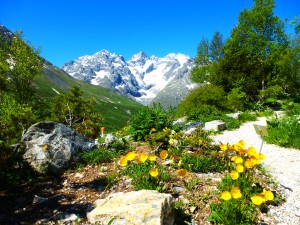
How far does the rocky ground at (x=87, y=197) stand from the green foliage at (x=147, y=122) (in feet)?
9.67

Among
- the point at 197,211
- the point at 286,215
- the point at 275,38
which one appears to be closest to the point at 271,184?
the point at 286,215

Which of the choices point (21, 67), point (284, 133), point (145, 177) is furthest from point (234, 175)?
point (21, 67)

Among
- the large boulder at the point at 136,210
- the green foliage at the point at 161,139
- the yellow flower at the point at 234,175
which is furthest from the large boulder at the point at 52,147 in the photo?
the yellow flower at the point at 234,175

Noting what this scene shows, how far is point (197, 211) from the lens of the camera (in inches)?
225

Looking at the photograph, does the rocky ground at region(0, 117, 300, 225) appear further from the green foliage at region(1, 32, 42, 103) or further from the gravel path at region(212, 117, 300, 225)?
the green foliage at region(1, 32, 42, 103)

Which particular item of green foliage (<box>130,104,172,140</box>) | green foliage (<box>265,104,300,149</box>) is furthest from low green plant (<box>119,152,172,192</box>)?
green foliage (<box>265,104,300,149</box>)

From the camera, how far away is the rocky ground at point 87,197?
17.8 ft

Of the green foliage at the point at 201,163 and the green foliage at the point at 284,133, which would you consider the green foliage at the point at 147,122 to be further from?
the green foliage at the point at 284,133

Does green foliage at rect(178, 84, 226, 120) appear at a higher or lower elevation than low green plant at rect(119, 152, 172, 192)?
higher

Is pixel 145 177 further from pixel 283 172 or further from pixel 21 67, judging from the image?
pixel 21 67

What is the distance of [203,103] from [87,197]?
55.1 ft

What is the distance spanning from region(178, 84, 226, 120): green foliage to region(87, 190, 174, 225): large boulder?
15.2 m

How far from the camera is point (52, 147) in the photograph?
785cm

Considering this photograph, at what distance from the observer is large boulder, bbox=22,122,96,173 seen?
24.9 ft
